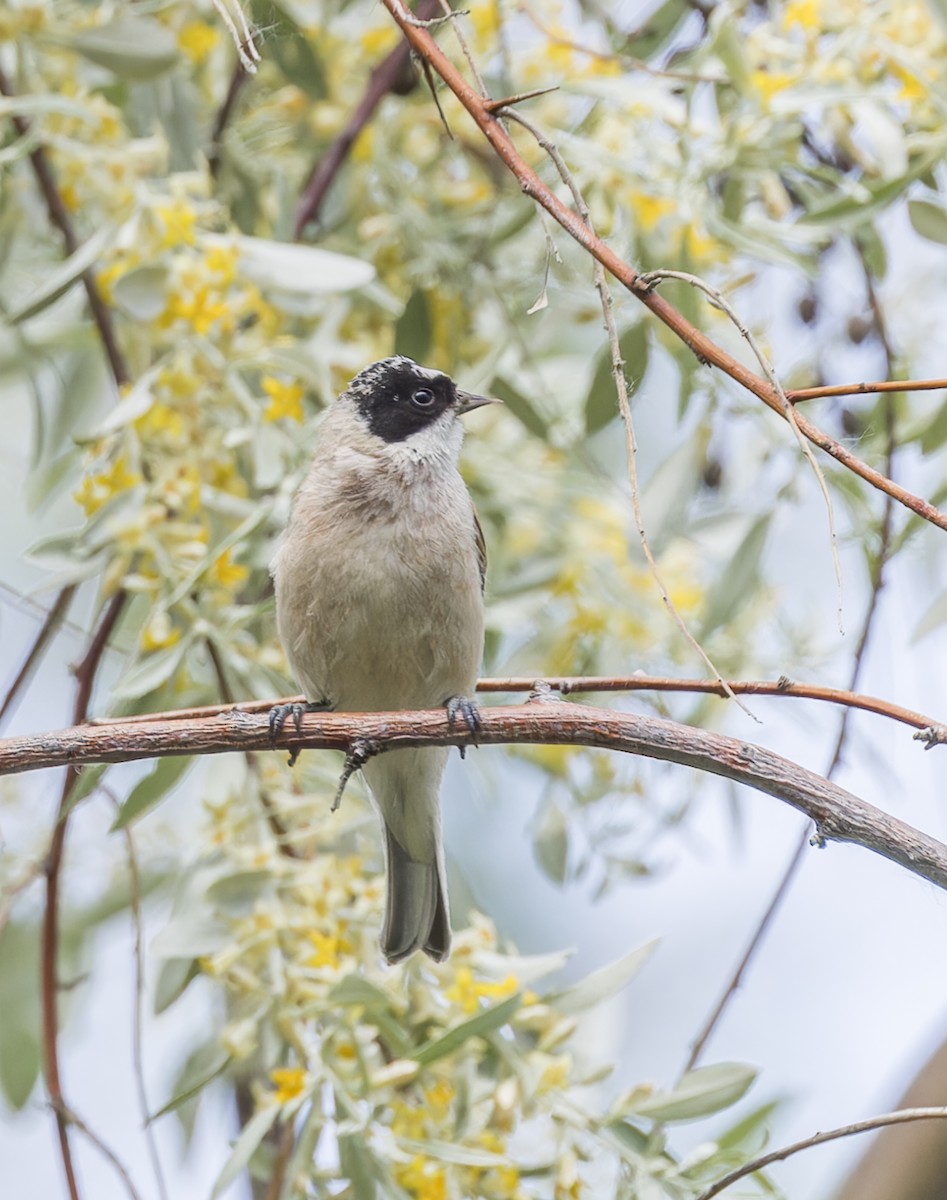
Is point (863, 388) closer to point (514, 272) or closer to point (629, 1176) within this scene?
point (629, 1176)

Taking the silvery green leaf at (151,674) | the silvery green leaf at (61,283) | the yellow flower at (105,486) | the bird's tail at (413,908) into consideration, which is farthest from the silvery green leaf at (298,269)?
the bird's tail at (413,908)

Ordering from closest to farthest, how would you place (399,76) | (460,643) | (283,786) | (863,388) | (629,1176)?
(863,388)
(629,1176)
(283,786)
(460,643)
(399,76)

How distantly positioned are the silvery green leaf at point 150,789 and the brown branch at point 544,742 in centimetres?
56

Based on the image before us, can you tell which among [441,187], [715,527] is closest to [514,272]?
[441,187]

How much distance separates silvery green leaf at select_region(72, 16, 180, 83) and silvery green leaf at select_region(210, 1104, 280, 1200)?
65.5 inches

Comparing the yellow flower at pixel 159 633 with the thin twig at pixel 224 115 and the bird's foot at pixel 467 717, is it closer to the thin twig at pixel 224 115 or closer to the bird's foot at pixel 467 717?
the bird's foot at pixel 467 717

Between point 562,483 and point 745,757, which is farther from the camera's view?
point 562,483

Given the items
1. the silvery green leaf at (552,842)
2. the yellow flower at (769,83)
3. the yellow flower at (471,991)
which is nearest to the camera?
the yellow flower at (471,991)

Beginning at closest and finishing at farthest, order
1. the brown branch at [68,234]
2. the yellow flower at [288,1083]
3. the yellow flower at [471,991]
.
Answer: the yellow flower at [288,1083] → the yellow flower at [471,991] → the brown branch at [68,234]

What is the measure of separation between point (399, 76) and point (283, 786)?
1392mm

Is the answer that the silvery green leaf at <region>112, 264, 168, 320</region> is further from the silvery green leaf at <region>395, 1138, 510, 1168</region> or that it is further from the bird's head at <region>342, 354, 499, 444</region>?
the silvery green leaf at <region>395, 1138, 510, 1168</region>

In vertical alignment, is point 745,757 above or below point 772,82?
below

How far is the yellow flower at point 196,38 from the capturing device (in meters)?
2.89

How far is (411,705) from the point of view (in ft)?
9.27
